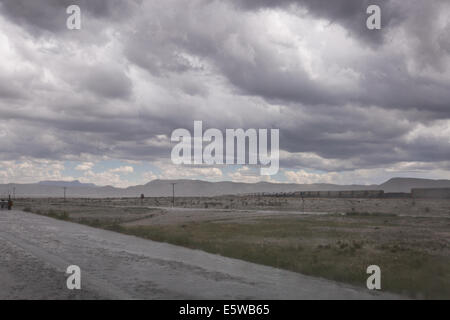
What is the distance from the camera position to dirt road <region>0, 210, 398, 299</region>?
1459cm

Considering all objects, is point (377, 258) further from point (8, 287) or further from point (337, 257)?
point (8, 287)

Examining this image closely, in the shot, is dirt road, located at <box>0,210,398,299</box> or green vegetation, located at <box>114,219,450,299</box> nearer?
dirt road, located at <box>0,210,398,299</box>

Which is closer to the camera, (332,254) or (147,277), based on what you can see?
(147,277)

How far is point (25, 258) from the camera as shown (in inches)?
874

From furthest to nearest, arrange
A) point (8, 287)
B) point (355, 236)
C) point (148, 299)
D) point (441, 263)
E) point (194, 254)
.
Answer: point (355, 236)
point (194, 254)
point (441, 263)
point (8, 287)
point (148, 299)

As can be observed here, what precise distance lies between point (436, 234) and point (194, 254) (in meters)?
18.1

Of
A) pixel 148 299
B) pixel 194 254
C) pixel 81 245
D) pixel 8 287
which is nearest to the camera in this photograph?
pixel 148 299

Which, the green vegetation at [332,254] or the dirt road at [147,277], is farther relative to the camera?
the green vegetation at [332,254]

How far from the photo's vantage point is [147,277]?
1725 cm

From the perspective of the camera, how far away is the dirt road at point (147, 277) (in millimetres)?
14586
